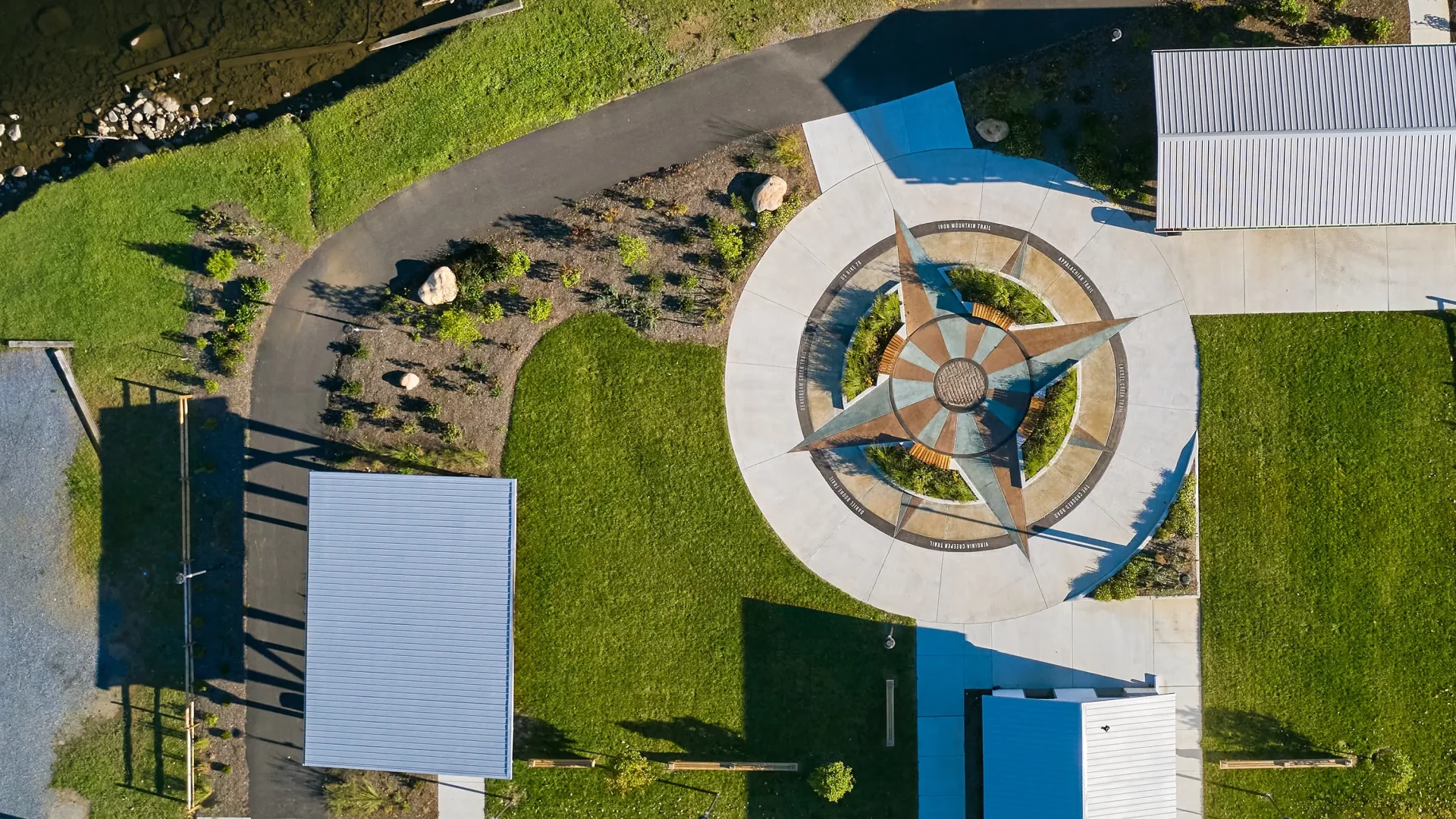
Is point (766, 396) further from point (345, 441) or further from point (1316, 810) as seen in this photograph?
point (1316, 810)

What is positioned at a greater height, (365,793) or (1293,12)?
(1293,12)

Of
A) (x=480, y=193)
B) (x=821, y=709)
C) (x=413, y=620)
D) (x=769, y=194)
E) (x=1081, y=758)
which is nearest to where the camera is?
(x=1081, y=758)

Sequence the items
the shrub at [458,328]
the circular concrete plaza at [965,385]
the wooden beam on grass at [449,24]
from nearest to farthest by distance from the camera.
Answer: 1. the shrub at [458,328]
2. the circular concrete plaza at [965,385]
3. the wooden beam on grass at [449,24]

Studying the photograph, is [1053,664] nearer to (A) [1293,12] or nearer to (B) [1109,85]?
(B) [1109,85]

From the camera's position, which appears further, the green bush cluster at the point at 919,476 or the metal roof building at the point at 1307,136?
the green bush cluster at the point at 919,476

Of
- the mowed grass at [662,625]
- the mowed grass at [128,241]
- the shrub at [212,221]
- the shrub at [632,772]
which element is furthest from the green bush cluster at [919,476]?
the shrub at [212,221]

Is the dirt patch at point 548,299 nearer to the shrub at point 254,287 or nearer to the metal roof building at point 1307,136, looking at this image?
the shrub at point 254,287

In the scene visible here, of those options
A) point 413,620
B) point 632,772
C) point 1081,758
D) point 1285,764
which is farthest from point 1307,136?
point 413,620
